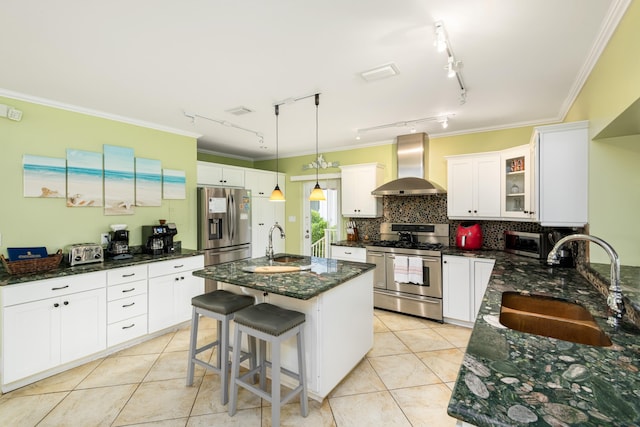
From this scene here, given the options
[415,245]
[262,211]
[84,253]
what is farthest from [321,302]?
[262,211]

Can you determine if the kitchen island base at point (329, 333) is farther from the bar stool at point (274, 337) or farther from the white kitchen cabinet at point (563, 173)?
the white kitchen cabinet at point (563, 173)

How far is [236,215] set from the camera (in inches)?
180

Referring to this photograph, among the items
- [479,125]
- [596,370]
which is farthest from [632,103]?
[479,125]

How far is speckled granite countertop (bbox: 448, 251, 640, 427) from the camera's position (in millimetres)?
745

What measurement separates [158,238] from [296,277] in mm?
2283

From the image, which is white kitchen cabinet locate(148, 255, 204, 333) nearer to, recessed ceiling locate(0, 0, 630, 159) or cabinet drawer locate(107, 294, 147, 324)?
cabinet drawer locate(107, 294, 147, 324)

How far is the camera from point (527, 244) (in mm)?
3311

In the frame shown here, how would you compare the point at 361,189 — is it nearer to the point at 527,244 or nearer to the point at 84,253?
the point at 527,244

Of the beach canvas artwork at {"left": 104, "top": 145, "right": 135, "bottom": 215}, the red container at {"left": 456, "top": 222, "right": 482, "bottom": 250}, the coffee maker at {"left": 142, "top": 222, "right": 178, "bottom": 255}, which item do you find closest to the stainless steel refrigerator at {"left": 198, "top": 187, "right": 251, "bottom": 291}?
the coffee maker at {"left": 142, "top": 222, "right": 178, "bottom": 255}

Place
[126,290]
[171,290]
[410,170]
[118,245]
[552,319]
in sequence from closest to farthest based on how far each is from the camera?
[552,319], [126,290], [118,245], [171,290], [410,170]

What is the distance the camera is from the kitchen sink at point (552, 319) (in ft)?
4.80

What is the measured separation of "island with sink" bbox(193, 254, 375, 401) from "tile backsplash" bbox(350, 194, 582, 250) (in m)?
2.05

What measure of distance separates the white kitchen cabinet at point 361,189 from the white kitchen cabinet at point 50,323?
333 centimetres

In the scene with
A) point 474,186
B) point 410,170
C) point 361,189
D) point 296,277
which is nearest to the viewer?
point 296,277
